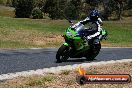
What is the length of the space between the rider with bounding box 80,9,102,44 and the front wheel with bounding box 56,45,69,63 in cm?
110

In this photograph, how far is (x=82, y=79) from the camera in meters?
8.82

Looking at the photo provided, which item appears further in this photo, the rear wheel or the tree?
the tree

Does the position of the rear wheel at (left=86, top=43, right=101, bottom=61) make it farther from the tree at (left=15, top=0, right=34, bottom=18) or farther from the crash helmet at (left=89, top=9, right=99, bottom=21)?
the tree at (left=15, top=0, right=34, bottom=18)

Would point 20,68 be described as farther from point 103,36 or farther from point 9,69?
point 103,36

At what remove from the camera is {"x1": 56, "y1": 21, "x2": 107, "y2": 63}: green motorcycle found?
48.6 ft

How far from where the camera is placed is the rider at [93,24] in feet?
51.2

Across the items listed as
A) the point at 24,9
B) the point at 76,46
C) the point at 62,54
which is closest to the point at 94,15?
the point at 76,46

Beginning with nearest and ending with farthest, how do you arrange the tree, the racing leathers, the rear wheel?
the racing leathers
the rear wheel
the tree

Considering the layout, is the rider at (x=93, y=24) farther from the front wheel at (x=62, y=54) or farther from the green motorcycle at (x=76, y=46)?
the front wheel at (x=62, y=54)

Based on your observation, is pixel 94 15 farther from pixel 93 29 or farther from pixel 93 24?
pixel 93 29

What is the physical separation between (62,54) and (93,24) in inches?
79.4

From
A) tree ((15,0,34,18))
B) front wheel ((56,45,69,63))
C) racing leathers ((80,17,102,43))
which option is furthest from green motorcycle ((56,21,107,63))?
tree ((15,0,34,18))

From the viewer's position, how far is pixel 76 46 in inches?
595

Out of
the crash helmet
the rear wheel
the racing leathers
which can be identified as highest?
the crash helmet
